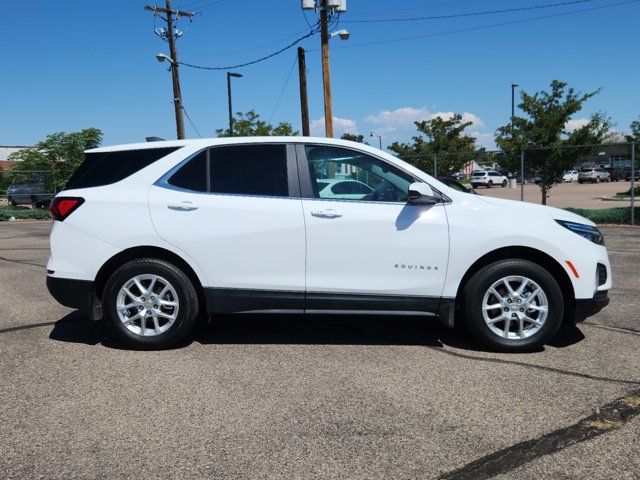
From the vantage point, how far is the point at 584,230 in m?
4.64

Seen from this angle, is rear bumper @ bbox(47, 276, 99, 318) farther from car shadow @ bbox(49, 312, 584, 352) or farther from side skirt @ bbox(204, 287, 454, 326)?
side skirt @ bbox(204, 287, 454, 326)

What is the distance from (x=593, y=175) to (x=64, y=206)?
52128 mm

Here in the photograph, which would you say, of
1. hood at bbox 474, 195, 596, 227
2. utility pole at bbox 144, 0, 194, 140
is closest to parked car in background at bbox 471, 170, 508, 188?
utility pole at bbox 144, 0, 194, 140

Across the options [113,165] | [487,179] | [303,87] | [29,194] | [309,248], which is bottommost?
[309,248]

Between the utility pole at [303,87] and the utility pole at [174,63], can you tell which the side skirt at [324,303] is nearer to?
the utility pole at [303,87]

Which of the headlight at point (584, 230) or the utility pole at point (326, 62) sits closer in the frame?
the headlight at point (584, 230)

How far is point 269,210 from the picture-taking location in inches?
180

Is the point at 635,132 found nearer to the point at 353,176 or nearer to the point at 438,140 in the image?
the point at 438,140

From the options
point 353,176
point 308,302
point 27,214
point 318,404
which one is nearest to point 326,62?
point 27,214

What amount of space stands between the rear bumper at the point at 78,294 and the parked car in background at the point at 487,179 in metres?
45.8

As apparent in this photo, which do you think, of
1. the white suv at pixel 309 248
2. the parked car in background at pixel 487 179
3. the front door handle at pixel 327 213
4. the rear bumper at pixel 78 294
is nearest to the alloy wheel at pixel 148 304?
the white suv at pixel 309 248

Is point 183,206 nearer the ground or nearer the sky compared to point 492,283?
nearer the sky

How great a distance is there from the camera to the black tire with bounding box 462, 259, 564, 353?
450 cm

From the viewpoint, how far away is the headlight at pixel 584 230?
4617 mm
